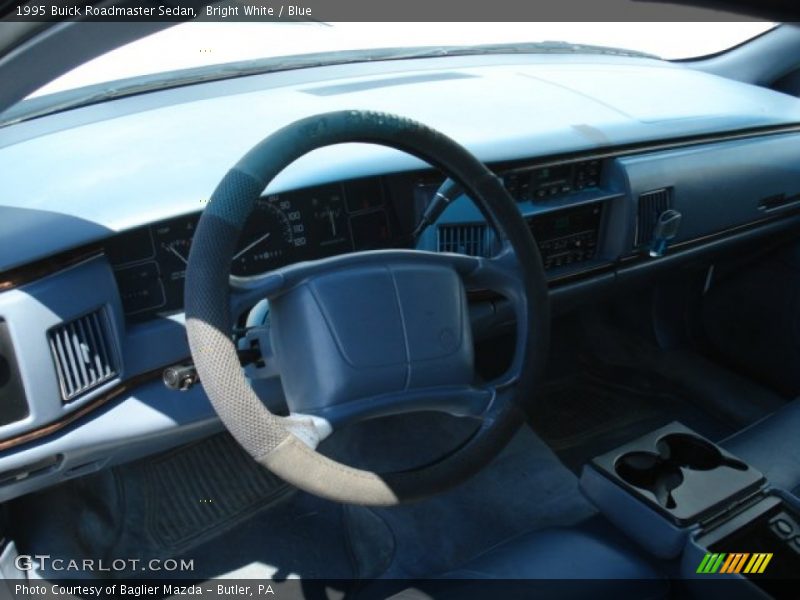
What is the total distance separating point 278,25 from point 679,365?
2.04 metres

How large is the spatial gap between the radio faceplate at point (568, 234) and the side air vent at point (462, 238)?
223 mm

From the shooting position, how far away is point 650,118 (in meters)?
2.40

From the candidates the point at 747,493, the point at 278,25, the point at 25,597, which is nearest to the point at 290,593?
the point at 25,597

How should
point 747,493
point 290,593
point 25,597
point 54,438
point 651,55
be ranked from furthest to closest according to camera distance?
point 651,55 → point 290,593 → point 25,597 → point 747,493 → point 54,438

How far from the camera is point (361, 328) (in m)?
1.43

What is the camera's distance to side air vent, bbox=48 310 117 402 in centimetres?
150

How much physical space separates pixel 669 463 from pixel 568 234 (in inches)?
29.1

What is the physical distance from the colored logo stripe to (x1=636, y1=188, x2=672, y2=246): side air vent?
1091mm

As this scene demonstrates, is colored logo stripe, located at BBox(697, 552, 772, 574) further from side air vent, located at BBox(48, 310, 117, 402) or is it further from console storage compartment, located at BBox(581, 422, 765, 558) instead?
side air vent, located at BBox(48, 310, 117, 402)

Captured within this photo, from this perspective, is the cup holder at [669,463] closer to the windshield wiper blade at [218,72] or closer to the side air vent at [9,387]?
the side air vent at [9,387]

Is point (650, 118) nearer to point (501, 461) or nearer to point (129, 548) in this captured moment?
point (501, 461)

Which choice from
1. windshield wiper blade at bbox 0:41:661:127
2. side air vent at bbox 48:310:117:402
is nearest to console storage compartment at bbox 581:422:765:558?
side air vent at bbox 48:310:117:402

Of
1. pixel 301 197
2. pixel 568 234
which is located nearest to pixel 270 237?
pixel 301 197
